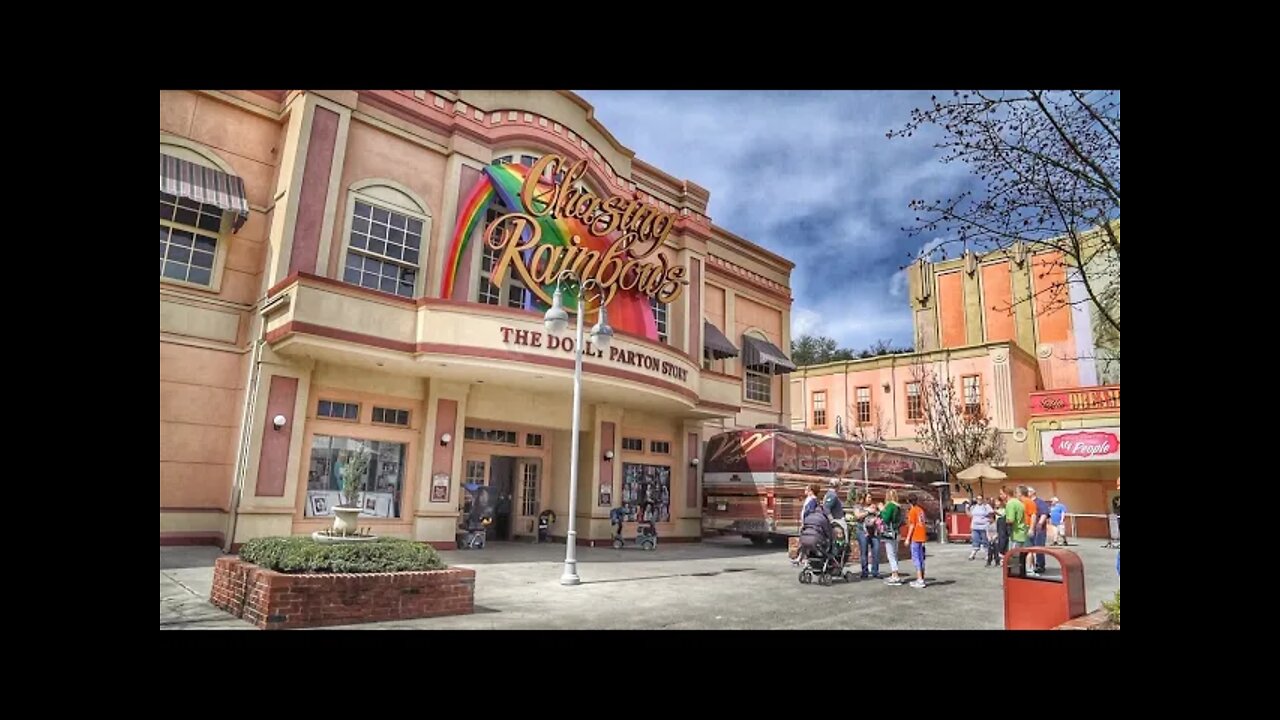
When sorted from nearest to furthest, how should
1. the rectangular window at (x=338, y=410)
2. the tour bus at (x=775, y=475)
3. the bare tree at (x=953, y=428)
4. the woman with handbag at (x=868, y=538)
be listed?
the woman with handbag at (x=868, y=538)
the rectangular window at (x=338, y=410)
the tour bus at (x=775, y=475)
the bare tree at (x=953, y=428)

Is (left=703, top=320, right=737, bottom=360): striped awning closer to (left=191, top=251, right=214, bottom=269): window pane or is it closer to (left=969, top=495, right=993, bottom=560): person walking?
(left=969, top=495, right=993, bottom=560): person walking

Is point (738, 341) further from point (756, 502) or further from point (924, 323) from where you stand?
point (924, 323)

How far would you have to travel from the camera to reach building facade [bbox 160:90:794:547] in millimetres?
12453

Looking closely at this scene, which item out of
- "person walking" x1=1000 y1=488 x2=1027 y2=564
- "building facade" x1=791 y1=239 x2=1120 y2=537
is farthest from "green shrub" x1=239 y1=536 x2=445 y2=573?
"building facade" x1=791 y1=239 x2=1120 y2=537

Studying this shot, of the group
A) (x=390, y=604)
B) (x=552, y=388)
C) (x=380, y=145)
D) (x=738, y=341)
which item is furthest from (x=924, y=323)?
(x=390, y=604)

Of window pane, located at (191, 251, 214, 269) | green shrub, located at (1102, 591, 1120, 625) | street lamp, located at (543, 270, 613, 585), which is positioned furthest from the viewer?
window pane, located at (191, 251, 214, 269)

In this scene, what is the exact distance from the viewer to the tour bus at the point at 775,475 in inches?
680

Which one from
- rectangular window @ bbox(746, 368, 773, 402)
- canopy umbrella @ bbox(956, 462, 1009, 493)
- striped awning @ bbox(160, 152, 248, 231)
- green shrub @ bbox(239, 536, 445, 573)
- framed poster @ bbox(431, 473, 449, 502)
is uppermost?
striped awning @ bbox(160, 152, 248, 231)

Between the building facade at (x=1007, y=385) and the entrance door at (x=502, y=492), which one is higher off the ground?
the building facade at (x=1007, y=385)

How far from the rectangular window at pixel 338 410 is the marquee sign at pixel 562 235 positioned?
9.57 feet

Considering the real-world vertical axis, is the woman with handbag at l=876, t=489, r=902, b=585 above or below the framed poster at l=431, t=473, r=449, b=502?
below

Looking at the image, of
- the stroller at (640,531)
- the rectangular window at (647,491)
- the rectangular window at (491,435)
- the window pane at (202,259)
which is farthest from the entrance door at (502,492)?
the window pane at (202,259)

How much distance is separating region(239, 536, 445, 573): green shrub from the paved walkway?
0.57 m

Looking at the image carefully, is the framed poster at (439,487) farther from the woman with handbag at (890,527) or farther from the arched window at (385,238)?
the woman with handbag at (890,527)
